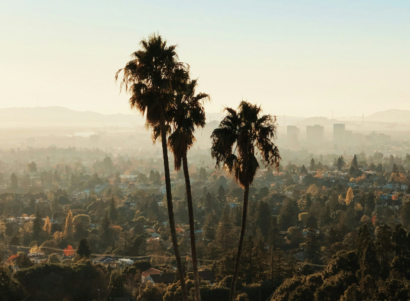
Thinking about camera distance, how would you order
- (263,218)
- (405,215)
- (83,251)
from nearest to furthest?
1. (83,251)
2. (405,215)
3. (263,218)

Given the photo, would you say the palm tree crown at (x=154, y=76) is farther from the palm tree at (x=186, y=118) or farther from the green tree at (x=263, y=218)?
the green tree at (x=263, y=218)

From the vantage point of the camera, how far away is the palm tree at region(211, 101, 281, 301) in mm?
10492

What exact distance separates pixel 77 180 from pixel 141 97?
125766 mm

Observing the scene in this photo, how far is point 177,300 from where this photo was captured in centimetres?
2180

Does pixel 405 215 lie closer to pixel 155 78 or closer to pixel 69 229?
pixel 69 229

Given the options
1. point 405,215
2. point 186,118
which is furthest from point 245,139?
point 405,215

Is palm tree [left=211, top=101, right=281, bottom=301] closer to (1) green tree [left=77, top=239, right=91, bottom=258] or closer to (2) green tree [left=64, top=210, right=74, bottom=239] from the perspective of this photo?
(1) green tree [left=77, top=239, right=91, bottom=258]

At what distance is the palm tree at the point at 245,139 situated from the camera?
34.4 feet

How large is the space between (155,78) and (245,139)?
8.47 feet

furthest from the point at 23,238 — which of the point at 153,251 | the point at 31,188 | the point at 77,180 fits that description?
the point at 77,180

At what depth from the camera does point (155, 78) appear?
9969mm

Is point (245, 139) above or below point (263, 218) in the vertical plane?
above

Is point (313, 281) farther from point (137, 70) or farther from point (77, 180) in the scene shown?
point (77, 180)

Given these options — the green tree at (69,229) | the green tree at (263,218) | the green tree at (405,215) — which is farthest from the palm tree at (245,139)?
the green tree at (405,215)
